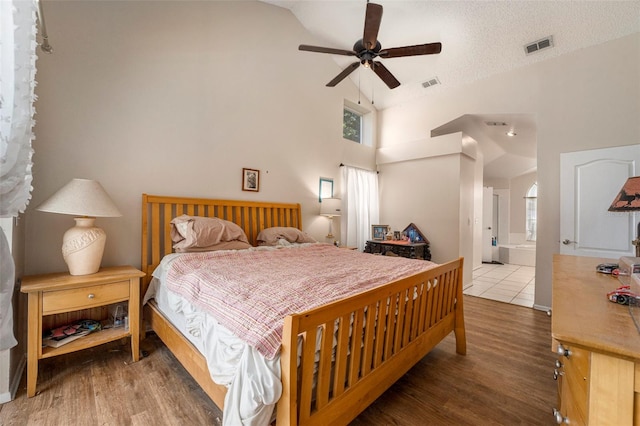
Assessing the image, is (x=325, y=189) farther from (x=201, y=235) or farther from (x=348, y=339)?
(x=348, y=339)

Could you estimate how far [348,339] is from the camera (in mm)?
1351

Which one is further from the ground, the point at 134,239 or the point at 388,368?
the point at 134,239

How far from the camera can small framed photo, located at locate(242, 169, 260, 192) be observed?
345 cm

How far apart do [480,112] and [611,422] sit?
14.3ft

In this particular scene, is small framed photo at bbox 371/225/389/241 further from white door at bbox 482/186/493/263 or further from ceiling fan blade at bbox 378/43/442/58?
white door at bbox 482/186/493/263

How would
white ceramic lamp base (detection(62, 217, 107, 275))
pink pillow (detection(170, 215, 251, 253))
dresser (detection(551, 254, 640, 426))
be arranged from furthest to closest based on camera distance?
pink pillow (detection(170, 215, 251, 253))
white ceramic lamp base (detection(62, 217, 107, 275))
dresser (detection(551, 254, 640, 426))

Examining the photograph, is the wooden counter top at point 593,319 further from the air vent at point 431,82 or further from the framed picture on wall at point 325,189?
the air vent at point 431,82

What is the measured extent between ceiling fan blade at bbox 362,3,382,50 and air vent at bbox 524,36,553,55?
246 centimetres

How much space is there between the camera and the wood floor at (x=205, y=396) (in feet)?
5.19

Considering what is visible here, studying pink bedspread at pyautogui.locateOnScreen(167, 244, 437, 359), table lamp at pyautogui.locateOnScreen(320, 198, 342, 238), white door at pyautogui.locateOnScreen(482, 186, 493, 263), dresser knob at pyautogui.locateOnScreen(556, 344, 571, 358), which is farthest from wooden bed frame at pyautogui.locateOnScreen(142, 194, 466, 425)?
white door at pyautogui.locateOnScreen(482, 186, 493, 263)

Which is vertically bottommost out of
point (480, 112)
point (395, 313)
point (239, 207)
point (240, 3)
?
point (395, 313)

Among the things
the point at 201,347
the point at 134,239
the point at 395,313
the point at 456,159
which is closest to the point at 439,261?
the point at 456,159

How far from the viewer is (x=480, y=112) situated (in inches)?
161

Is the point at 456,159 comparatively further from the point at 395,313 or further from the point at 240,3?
the point at 240,3
